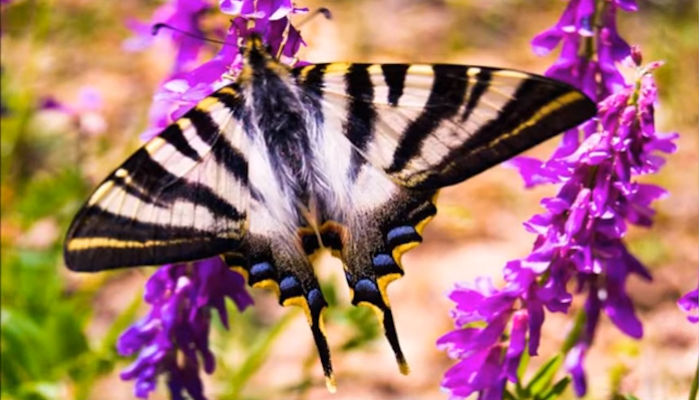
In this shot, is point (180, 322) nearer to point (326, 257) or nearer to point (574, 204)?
point (574, 204)

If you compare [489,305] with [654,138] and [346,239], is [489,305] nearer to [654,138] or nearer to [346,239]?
[346,239]

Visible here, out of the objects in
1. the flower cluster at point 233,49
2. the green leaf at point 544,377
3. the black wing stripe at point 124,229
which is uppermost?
the flower cluster at point 233,49

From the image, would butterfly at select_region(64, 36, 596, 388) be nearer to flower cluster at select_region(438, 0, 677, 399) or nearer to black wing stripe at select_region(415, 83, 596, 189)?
black wing stripe at select_region(415, 83, 596, 189)

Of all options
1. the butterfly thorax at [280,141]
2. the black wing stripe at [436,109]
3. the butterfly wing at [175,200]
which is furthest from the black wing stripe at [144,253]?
the black wing stripe at [436,109]

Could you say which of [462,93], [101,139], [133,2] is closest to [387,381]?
[101,139]

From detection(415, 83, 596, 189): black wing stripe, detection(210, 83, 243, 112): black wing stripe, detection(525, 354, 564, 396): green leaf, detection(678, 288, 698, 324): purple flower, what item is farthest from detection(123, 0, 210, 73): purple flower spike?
detection(678, 288, 698, 324): purple flower

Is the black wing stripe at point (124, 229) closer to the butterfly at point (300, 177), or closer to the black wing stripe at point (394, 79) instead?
the butterfly at point (300, 177)

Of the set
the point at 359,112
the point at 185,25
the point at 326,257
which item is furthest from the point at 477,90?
the point at 326,257
